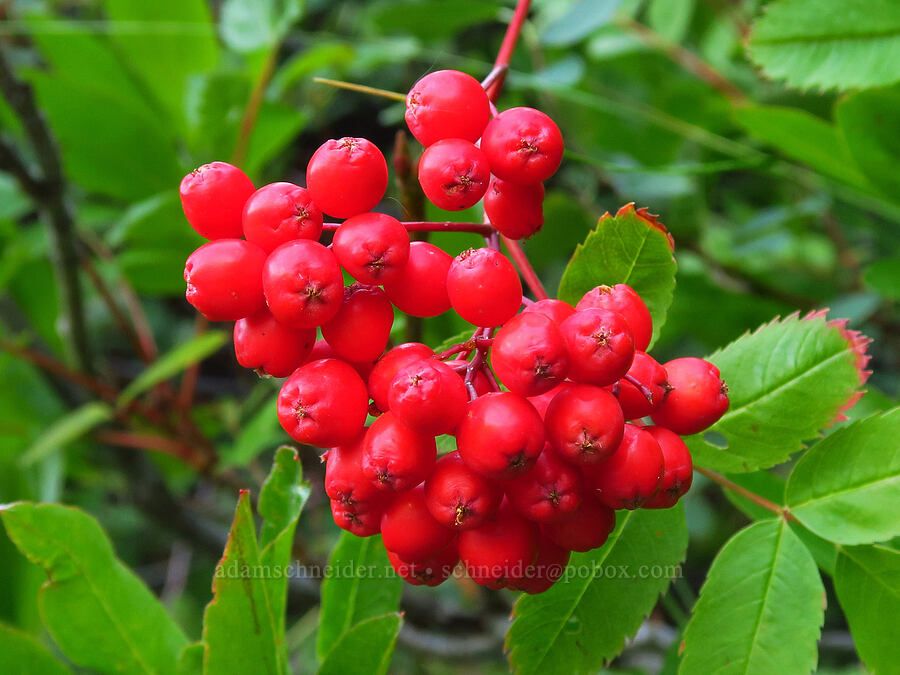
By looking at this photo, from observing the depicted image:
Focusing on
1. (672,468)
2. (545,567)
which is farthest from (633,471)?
(545,567)

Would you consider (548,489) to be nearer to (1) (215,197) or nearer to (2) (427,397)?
(2) (427,397)

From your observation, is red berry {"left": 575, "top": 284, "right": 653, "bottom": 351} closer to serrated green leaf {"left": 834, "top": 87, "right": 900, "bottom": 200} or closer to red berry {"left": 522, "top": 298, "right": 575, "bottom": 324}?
red berry {"left": 522, "top": 298, "right": 575, "bottom": 324}

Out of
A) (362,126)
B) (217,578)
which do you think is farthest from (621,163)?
(217,578)

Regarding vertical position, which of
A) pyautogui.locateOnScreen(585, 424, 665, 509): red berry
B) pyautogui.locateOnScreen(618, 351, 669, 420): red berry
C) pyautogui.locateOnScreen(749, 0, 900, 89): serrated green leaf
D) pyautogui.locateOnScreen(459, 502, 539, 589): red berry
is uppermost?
pyautogui.locateOnScreen(749, 0, 900, 89): serrated green leaf

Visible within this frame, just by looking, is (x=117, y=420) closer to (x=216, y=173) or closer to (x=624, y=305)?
(x=216, y=173)

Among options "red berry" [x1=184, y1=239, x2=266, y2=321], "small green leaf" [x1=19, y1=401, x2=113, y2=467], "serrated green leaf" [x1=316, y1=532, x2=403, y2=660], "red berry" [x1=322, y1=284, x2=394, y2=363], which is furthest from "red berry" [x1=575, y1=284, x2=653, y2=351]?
"small green leaf" [x1=19, y1=401, x2=113, y2=467]

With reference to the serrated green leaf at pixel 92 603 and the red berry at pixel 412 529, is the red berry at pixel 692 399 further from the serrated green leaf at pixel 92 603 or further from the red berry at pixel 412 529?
the serrated green leaf at pixel 92 603
